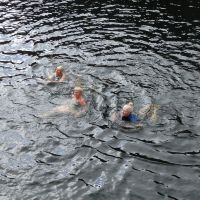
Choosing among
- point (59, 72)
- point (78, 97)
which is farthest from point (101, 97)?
point (59, 72)

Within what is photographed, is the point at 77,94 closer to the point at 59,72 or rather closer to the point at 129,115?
the point at 59,72

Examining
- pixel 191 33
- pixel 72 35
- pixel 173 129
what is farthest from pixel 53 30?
pixel 173 129

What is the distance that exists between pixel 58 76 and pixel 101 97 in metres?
3.04

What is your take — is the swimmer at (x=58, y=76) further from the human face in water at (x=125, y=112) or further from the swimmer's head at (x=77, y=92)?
the human face in water at (x=125, y=112)

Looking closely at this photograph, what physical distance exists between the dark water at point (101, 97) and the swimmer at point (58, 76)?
0.37 meters

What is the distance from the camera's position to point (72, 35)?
2645cm

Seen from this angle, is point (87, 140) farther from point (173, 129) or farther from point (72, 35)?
point (72, 35)

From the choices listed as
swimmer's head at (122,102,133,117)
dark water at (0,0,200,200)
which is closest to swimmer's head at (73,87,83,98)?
dark water at (0,0,200,200)

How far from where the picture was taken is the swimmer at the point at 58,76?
2105 cm

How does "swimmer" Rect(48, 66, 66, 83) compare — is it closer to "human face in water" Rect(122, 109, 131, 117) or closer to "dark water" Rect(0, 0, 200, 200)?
"dark water" Rect(0, 0, 200, 200)

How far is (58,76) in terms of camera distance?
2123cm

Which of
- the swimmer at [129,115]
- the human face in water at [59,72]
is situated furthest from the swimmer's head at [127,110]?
the human face in water at [59,72]

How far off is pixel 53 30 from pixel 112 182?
1568 cm

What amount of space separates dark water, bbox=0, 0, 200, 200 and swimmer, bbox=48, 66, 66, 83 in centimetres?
37
